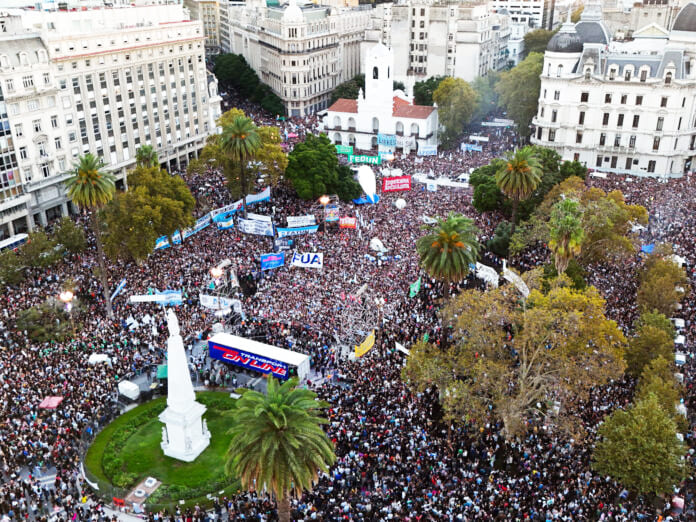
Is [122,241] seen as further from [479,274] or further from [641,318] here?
[641,318]

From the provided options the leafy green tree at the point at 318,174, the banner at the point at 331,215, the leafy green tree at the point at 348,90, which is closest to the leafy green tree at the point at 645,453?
the banner at the point at 331,215

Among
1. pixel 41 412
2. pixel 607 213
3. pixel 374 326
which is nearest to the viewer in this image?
pixel 41 412

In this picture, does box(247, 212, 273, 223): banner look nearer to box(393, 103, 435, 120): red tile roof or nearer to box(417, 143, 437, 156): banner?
box(417, 143, 437, 156): banner

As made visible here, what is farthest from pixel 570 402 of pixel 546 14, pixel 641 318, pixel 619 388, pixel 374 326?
pixel 546 14

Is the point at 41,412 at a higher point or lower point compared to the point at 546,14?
lower

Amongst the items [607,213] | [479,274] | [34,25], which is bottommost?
[479,274]

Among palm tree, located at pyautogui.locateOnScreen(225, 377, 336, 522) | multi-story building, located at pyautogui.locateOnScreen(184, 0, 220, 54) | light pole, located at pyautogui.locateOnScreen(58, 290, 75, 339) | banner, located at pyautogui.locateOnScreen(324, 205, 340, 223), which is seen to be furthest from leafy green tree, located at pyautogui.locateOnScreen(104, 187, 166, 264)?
multi-story building, located at pyautogui.locateOnScreen(184, 0, 220, 54)

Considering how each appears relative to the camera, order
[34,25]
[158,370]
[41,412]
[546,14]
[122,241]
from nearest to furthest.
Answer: [41,412] < [158,370] < [122,241] < [34,25] < [546,14]
